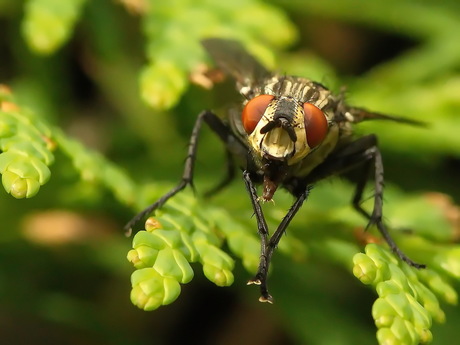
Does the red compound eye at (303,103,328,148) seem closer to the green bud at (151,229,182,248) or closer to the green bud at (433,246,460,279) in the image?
the green bud at (151,229,182,248)

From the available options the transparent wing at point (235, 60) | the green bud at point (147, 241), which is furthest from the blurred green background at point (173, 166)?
the green bud at point (147, 241)

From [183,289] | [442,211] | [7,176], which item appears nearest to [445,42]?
[442,211]

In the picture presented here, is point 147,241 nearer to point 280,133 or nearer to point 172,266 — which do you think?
point 172,266

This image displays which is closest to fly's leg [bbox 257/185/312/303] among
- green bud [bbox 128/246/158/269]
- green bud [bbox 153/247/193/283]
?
green bud [bbox 153/247/193/283]

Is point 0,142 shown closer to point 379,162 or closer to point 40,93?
point 379,162

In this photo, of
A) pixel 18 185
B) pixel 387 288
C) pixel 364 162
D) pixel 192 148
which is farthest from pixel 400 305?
pixel 18 185

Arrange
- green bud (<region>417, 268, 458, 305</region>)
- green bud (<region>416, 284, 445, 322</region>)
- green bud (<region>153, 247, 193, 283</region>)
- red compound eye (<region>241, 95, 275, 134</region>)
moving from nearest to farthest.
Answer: green bud (<region>153, 247, 193, 283</region>), green bud (<region>416, 284, 445, 322</region>), red compound eye (<region>241, 95, 275, 134</region>), green bud (<region>417, 268, 458, 305</region>)

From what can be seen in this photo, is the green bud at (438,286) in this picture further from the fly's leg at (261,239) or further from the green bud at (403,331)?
the fly's leg at (261,239)
